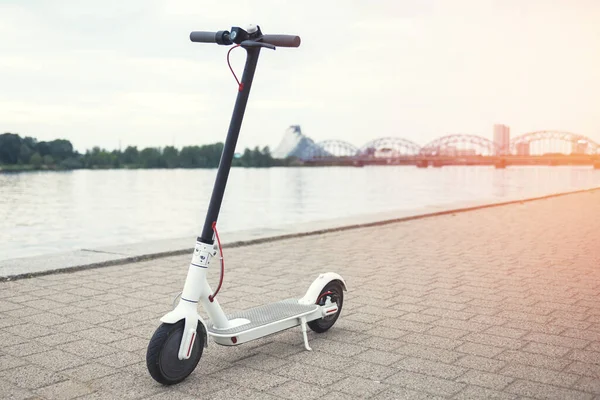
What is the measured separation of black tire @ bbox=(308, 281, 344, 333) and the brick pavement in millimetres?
102

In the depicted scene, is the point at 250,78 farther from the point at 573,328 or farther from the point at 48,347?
the point at 573,328

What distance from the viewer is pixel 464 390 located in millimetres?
3215

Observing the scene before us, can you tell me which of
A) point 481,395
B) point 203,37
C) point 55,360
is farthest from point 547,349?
point 55,360

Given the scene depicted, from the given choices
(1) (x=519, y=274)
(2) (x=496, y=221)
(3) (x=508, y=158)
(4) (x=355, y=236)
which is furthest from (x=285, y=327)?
(3) (x=508, y=158)

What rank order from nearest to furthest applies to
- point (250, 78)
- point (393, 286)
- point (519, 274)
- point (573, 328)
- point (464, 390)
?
point (464, 390) → point (250, 78) → point (573, 328) → point (393, 286) → point (519, 274)

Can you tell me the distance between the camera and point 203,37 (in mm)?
3518

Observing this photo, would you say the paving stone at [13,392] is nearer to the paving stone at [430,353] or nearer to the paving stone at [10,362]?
the paving stone at [10,362]

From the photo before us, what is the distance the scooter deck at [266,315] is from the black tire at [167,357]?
0.27 meters

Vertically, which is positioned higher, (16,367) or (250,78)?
(250,78)

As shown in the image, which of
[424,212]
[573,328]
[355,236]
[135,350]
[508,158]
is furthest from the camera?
[508,158]

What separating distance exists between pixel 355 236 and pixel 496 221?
162 inches

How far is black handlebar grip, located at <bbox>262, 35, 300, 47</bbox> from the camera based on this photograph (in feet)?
10.6

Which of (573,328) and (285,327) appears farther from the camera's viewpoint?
(573,328)

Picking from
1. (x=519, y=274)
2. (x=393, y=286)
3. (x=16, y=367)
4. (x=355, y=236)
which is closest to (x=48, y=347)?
(x=16, y=367)
